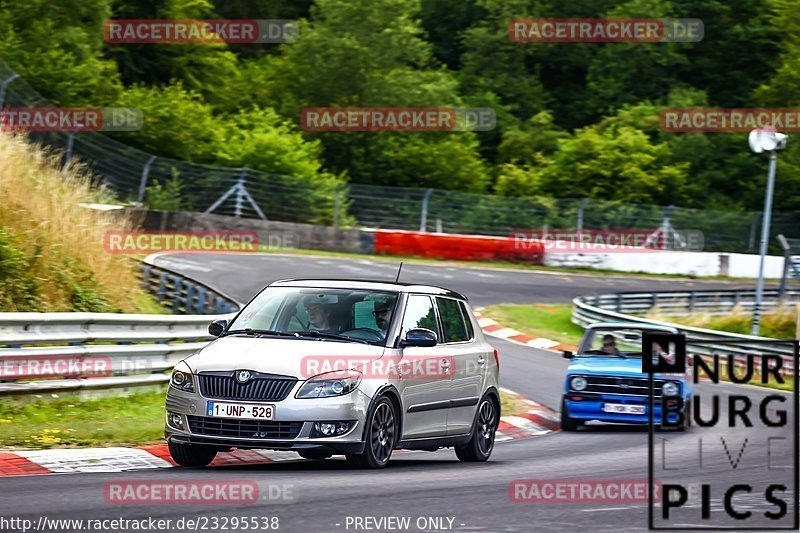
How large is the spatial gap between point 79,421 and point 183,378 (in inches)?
95.4

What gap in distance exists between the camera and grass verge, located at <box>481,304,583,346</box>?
89.8ft

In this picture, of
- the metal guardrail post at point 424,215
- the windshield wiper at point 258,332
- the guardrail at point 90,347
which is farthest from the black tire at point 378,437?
the metal guardrail post at point 424,215

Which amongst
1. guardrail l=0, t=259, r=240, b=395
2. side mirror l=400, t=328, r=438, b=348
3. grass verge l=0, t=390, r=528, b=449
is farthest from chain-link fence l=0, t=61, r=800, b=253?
side mirror l=400, t=328, r=438, b=348

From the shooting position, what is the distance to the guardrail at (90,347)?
12.6 metres

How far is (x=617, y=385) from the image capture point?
16188 millimetres

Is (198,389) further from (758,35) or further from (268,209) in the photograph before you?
(758,35)

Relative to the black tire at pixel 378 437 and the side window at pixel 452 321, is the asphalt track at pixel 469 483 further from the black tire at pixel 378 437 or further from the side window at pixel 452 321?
the side window at pixel 452 321

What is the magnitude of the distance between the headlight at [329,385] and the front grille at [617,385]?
655 centimetres

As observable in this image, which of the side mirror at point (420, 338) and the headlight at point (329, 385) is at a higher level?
the side mirror at point (420, 338)

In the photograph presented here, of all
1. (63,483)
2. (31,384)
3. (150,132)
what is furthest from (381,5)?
(63,483)

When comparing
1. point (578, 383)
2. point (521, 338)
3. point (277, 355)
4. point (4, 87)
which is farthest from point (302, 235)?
point (277, 355)

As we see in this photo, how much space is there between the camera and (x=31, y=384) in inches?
501

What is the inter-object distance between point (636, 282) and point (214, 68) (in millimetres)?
28399

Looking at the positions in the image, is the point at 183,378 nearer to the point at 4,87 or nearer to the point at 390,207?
the point at 4,87
